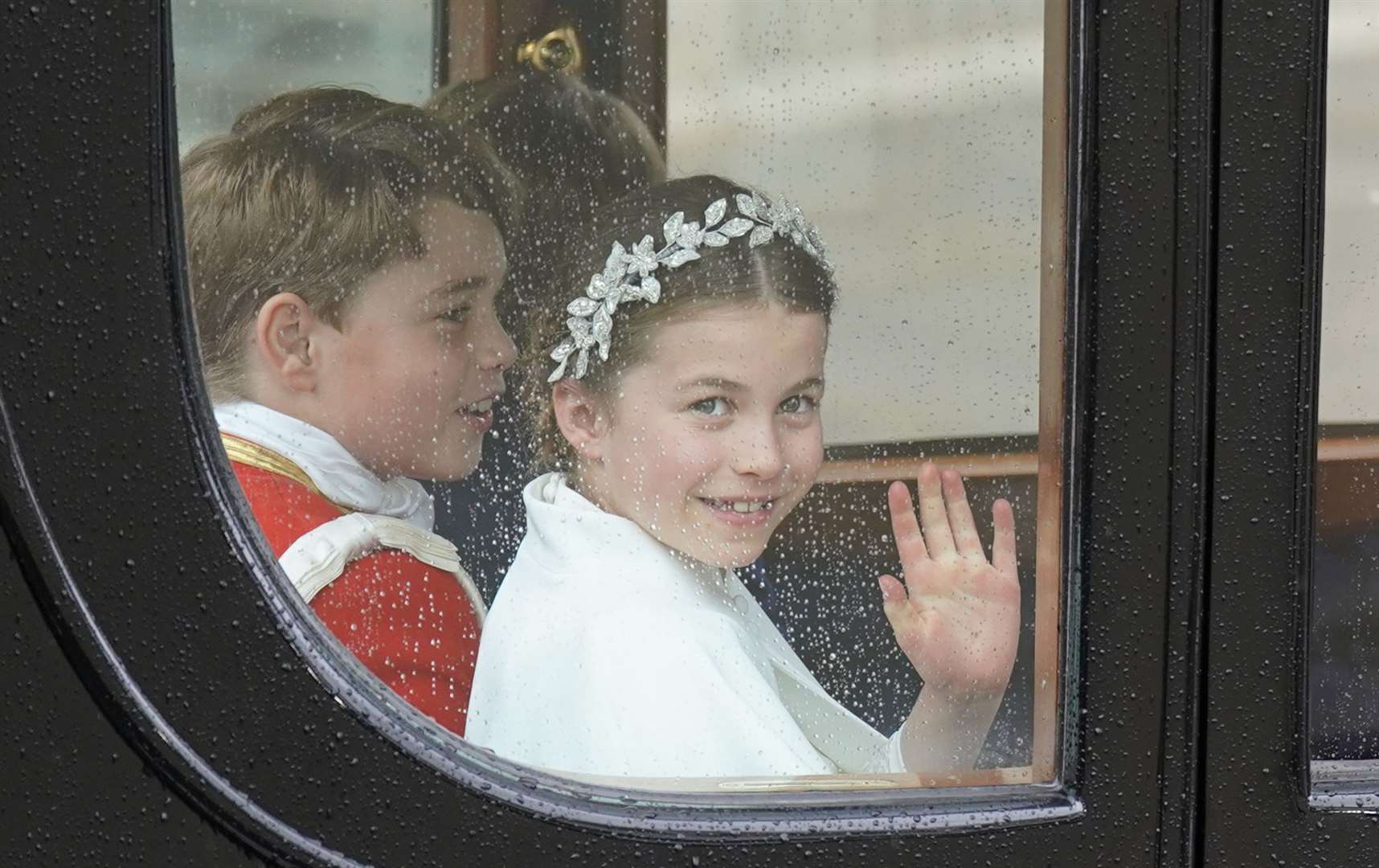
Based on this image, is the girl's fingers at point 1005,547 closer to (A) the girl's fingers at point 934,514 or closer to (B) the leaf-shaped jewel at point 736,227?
(A) the girl's fingers at point 934,514

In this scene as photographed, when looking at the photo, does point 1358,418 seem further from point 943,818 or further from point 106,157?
point 106,157

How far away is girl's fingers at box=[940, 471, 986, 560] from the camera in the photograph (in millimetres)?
1009

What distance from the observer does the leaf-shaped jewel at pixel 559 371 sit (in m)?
0.95

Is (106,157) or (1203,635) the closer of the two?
(106,157)

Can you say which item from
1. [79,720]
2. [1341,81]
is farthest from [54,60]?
[1341,81]

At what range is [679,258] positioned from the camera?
97 cm

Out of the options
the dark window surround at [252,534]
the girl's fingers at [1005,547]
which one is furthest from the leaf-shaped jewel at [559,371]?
the girl's fingers at [1005,547]

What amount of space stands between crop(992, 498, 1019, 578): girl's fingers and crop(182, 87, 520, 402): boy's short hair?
15.3 inches

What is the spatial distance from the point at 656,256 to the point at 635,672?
0.89ft

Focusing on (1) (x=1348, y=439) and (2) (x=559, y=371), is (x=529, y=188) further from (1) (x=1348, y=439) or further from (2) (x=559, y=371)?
(1) (x=1348, y=439)

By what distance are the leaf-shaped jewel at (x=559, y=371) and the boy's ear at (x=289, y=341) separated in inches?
5.7

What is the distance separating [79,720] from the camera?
2.78 feet

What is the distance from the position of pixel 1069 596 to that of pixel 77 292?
65 centimetres

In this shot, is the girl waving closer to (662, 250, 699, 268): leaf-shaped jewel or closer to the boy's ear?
(662, 250, 699, 268): leaf-shaped jewel
